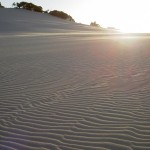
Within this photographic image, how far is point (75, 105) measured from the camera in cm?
708

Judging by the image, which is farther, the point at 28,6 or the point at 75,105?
the point at 28,6

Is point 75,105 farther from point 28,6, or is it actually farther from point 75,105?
point 28,6

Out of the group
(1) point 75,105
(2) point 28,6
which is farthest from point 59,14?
(1) point 75,105

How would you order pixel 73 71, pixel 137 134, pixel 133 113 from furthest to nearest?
pixel 73 71 → pixel 133 113 → pixel 137 134

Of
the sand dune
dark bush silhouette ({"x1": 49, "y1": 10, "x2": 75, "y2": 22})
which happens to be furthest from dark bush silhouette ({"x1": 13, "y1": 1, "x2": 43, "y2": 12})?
the sand dune

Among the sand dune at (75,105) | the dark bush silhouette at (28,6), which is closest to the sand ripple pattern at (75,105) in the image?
the sand dune at (75,105)

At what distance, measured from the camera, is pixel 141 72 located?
1020 centimetres

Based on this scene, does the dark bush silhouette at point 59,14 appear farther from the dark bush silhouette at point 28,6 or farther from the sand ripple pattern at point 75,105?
the sand ripple pattern at point 75,105

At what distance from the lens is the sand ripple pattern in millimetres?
5254

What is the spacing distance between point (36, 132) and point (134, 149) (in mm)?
1625

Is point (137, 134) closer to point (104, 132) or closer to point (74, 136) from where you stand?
point (104, 132)

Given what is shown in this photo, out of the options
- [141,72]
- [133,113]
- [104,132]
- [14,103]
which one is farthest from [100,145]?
[141,72]

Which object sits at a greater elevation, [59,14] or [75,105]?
[75,105]

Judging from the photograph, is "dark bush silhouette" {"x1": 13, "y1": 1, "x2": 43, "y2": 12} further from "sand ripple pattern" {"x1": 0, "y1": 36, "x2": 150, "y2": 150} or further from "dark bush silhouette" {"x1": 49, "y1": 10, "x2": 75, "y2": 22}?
"sand ripple pattern" {"x1": 0, "y1": 36, "x2": 150, "y2": 150}
